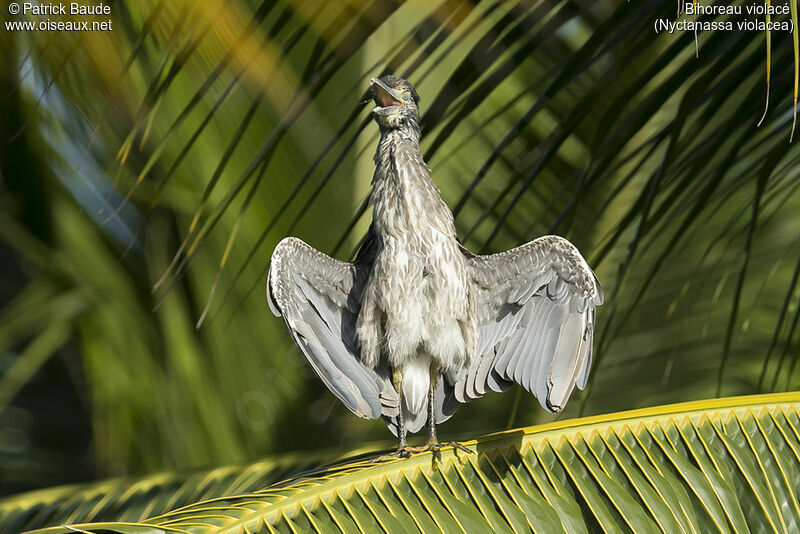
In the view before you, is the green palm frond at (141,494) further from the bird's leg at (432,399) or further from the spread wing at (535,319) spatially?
the spread wing at (535,319)

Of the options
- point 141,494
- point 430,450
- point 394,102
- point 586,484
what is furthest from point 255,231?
point 586,484

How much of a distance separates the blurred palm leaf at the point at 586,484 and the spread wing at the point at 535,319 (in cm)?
28

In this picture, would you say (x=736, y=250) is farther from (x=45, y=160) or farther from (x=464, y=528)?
(x=45, y=160)

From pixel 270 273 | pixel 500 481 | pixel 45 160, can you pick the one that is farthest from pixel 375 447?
pixel 45 160

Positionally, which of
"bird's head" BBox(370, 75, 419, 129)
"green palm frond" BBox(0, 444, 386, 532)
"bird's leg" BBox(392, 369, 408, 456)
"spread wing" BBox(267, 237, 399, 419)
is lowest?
"green palm frond" BBox(0, 444, 386, 532)

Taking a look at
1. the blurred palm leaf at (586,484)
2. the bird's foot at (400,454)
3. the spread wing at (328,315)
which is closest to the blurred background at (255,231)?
the spread wing at (328,315)

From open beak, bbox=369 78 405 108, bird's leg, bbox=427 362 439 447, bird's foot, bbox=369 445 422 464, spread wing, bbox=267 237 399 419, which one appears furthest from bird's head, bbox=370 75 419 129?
bird's foot, bbox=369 445 422 464

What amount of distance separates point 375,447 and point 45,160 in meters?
1.83

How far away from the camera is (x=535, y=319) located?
8.72ft

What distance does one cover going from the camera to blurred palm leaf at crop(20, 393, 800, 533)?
73.1 inches

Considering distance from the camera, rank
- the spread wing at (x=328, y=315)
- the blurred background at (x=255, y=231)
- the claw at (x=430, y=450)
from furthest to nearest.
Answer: the blurred background at (x=255, y=231), the spread wing at (x=328, y=315), the claw at (x=430, y=450)

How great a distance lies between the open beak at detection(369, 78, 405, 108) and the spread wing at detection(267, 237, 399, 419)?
53 centimetres

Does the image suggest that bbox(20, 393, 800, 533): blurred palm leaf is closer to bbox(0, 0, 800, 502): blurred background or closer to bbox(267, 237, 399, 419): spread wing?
bbox(267, 237, 399, 419): spread wing

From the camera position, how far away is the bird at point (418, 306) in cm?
254
